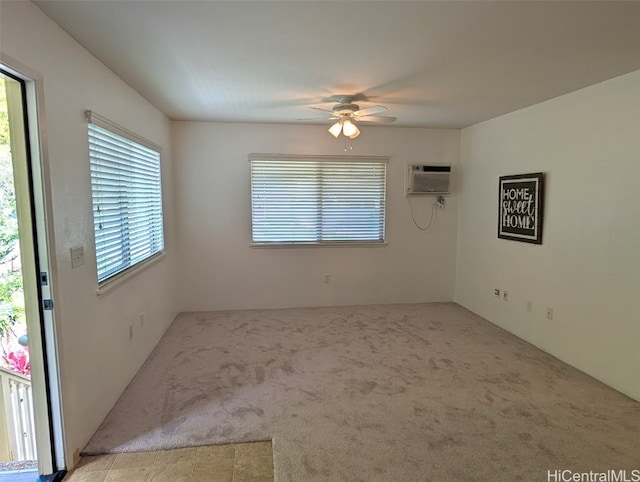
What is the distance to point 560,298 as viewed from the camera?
11.0ft

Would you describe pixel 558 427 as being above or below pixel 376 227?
below

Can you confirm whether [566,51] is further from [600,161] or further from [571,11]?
[600,161]

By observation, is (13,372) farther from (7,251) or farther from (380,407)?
(380,407)

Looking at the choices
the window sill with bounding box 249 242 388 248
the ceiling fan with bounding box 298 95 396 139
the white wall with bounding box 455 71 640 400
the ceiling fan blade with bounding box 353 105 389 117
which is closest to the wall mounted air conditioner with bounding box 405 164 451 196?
the white wall with bounding box 455 71 640 400

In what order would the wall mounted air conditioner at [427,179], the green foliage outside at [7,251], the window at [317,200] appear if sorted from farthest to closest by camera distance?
1. the wall mounted air conditioner at [427,179]
2. the window at [317,200]
3. the green foliage outside at [7,251]

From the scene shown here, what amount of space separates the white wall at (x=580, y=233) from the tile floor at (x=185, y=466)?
8.95 ft

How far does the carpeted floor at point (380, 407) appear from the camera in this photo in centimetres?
208

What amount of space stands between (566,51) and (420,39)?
97cm

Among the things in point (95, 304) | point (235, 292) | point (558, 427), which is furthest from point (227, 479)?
point (235, 292)

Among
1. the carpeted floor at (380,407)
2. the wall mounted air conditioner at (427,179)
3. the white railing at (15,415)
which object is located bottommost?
the white railing at (15,415)

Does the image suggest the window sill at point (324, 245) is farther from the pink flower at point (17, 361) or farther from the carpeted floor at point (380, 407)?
the pink flower at point (17, 361)

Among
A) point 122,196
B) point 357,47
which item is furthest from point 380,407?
point 122,196

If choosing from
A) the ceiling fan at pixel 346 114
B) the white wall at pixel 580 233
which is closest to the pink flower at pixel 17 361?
the ceiling fan at pixel 346 114

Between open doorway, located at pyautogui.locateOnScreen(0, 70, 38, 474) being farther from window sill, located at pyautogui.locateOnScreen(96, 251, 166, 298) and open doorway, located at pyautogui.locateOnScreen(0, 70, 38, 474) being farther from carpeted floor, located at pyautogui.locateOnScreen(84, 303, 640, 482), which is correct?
carpeted floor, located at pyautogui.locateOnScreen(84, 303, 640, 482)
